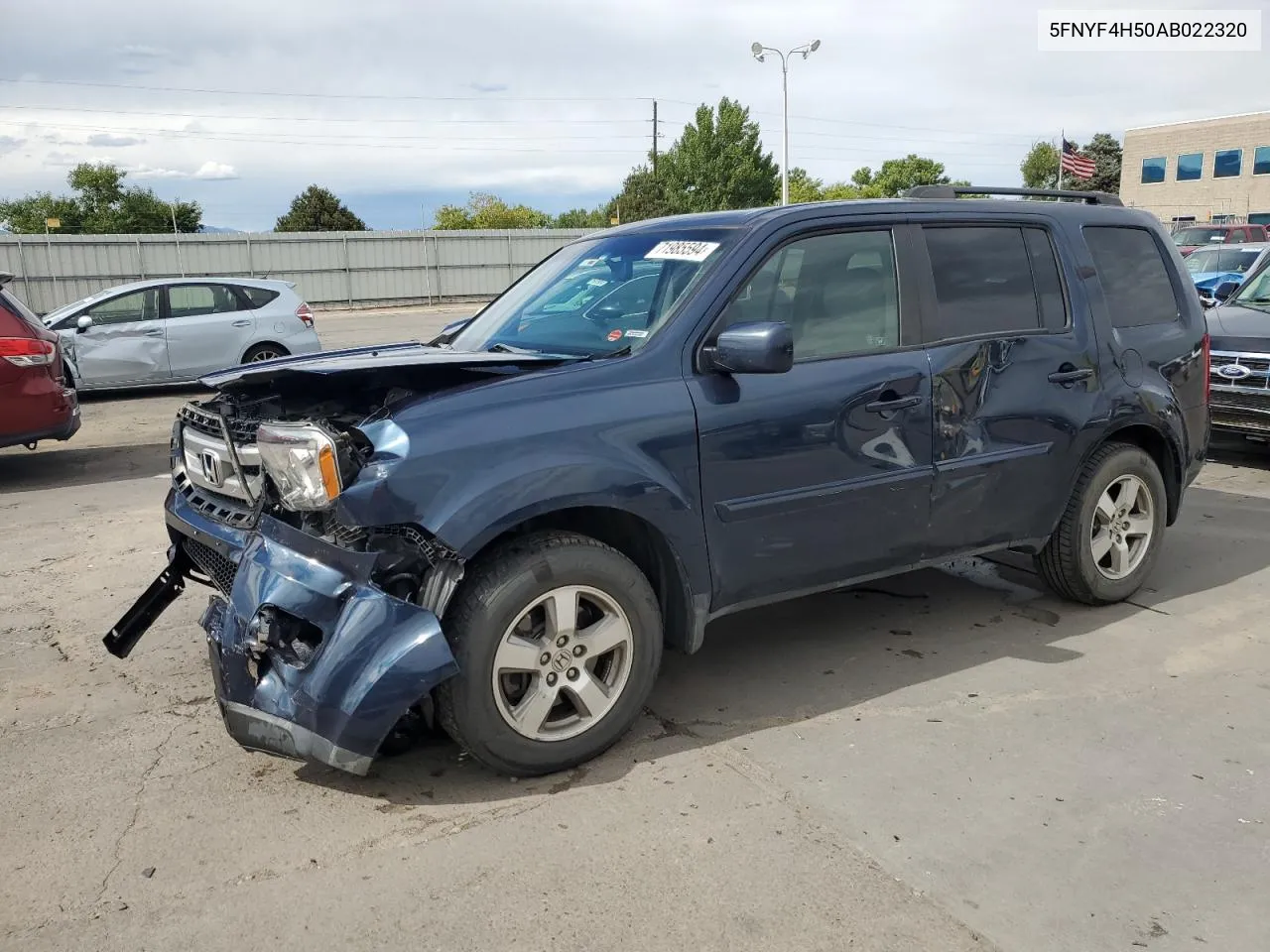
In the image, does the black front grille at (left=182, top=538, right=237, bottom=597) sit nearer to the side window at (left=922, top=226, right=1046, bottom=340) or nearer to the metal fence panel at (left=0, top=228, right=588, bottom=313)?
the side window at (left=922, top=226, right=1046, bottom=340)

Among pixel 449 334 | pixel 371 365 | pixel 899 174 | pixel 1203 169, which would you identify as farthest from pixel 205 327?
pixel 899 174

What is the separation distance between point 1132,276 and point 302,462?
13.0 feet

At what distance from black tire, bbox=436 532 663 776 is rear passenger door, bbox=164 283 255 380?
11.5 m

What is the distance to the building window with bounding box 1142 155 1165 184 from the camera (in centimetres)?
6353

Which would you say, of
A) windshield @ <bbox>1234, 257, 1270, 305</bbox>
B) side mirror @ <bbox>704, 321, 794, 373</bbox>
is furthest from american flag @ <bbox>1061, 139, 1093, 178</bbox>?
side mirror @ <bbox>704, 321, 794, 373</bbox>

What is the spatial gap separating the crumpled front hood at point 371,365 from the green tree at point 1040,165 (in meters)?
112

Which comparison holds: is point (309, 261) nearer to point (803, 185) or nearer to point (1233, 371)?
point (1233, 371)

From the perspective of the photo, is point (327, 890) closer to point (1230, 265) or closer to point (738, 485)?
point (738, 485)

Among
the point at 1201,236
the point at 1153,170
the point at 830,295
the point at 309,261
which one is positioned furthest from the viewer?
the point at 1153,170

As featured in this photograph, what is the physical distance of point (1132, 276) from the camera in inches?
198

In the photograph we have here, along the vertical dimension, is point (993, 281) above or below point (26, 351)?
above

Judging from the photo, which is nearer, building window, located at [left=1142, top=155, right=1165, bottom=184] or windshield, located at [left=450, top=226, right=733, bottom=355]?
windshield, located at [left=450, top=226, right=733, bottom=355]

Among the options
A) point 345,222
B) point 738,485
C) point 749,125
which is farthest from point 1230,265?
point 345,222

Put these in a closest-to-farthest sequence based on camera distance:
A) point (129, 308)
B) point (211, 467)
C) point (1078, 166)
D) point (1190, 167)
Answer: point (211, 467), point (129, 308), point (1078, 166), point (1190, 167)
